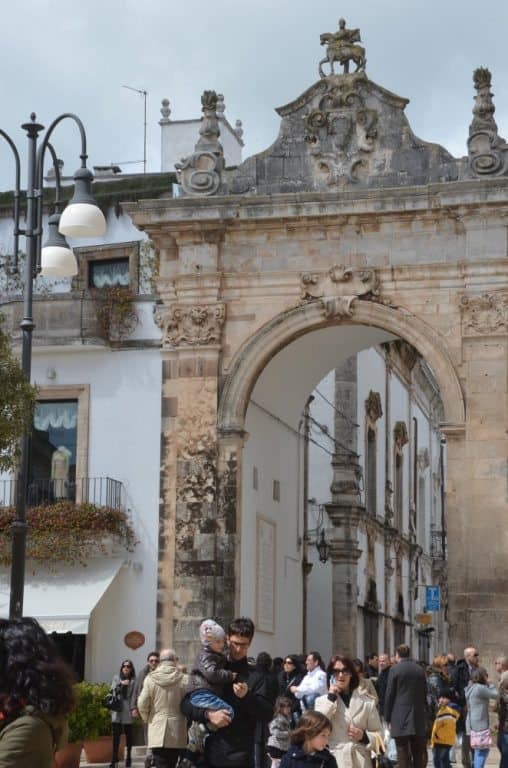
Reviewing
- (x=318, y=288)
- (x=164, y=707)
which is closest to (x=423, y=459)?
(x=318, y=288)

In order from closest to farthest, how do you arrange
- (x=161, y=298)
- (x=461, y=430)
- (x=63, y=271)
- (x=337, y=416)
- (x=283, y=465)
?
(x=63, y=271) → (x=461, y=430) → (x=161, y=298) → (x=283, y=465) → (x=337, y=416)

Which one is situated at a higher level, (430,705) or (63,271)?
(63,271)

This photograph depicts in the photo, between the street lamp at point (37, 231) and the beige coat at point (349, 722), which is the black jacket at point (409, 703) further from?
the street lamp at point (37, 231)

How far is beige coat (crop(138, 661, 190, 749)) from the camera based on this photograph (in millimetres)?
13430

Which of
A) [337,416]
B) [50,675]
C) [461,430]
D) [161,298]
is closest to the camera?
[50,675]

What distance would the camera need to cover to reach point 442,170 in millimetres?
22859

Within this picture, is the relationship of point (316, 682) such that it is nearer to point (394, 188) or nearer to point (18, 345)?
point (394, 188)

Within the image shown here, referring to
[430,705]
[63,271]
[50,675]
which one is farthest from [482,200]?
[50,675]

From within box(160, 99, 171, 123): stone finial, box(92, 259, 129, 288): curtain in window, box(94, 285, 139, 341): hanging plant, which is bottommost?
box(94, 285, 139, 341): hanging plant

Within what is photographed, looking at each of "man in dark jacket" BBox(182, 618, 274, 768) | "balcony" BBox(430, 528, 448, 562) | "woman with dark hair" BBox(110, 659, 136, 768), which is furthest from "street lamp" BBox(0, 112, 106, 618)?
"balcony" BBox(430, 528, 448, 562)

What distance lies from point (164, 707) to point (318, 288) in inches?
418

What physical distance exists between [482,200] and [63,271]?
871 centimetres

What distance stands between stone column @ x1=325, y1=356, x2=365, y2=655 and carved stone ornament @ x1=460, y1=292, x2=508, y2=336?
9951 mm

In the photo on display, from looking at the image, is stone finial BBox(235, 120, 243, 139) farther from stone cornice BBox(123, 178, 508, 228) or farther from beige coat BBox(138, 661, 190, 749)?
beige coat BBox(138, 661, 190, 749)
